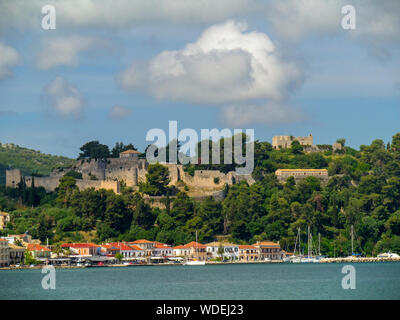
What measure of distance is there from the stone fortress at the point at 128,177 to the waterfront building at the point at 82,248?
8.58 meters

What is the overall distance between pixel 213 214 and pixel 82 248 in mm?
10813

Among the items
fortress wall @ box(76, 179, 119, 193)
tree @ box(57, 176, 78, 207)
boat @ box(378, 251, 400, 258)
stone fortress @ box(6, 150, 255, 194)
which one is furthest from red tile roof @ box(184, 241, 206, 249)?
boat @ box(378, 251, 400, 258)

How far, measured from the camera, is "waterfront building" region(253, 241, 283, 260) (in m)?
69.9

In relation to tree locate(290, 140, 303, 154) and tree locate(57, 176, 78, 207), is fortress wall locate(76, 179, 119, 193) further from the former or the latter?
tree locate(290, 140, 303, 154)

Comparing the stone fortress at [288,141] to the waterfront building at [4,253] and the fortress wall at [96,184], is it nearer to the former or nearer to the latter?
the fortress wall at [96,184]

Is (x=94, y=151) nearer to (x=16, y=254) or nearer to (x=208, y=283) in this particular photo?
(x=16, y=254)

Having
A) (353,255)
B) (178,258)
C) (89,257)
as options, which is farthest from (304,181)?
(89,257)

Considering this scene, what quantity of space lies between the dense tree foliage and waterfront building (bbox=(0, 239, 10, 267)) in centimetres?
410

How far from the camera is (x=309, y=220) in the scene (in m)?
70.2

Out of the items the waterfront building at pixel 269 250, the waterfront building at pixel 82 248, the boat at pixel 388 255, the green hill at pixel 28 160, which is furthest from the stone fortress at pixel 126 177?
the green hill at pixel 28 160

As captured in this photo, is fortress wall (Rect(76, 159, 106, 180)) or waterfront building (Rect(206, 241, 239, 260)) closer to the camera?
waterfront building (Rect(206, 241, 239, 260))

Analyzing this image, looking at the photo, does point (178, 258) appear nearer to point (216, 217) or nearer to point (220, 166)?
point (216, 217)

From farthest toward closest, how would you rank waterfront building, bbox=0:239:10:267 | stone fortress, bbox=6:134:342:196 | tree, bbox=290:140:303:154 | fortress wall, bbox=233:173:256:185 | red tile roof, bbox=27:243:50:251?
tree, bbox=290:140:303:154
fortress wall, bbox=233:173:256:185
stone fortress, bbox=6:134:342:196
red tile roof, bbox=27:243:50:251
waterfront building, bbox=0:239:10:267

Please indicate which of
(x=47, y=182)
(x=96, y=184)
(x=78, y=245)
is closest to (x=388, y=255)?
(x=78, y=245)
